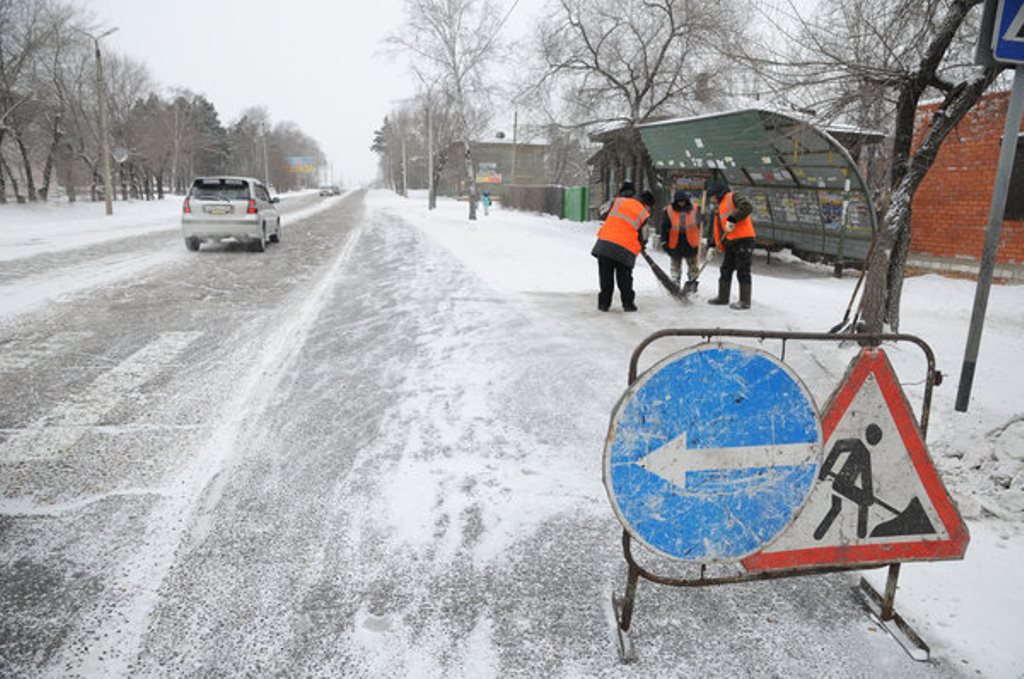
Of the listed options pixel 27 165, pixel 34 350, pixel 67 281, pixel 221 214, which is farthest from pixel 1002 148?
pixel 27 165

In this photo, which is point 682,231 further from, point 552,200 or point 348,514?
point 552,200

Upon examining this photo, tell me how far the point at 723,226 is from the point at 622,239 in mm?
1567

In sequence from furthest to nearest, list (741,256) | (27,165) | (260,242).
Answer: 1. (27,165)
2. (260,242)
3. (741,256)

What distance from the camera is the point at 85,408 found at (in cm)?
465

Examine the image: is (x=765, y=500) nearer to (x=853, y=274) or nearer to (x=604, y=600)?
(x=604, y=600)

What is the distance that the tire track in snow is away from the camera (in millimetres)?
2307

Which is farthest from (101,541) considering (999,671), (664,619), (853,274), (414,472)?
(853,274)

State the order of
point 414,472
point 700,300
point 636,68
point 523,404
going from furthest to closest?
point 636,68
point 700,300
point 523,404
point 414,472

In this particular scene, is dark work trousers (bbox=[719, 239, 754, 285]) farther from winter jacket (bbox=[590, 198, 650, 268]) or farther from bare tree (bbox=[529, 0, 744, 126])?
bare tree (bbox=[529, 0, 744, 126])

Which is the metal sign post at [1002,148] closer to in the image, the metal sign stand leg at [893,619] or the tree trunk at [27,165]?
the metal sign stand leg at [893,619]

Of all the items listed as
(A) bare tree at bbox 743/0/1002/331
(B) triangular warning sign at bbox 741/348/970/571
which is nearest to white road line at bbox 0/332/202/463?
(B) triangular warning sign at bbox 741/348/970/571

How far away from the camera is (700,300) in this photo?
9.22 meters

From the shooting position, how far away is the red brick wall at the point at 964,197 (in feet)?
35.9

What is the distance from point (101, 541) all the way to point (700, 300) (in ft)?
25.9
